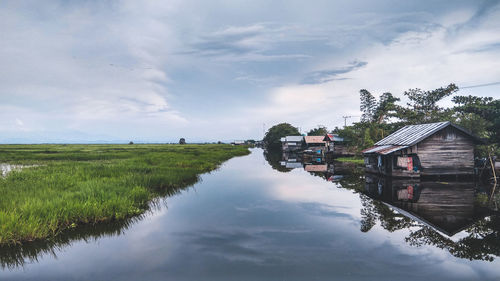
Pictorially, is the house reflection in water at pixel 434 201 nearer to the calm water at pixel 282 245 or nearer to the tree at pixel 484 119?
the calm water at pixel 282 245

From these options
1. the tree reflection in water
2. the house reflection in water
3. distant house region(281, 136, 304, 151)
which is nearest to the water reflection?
the tree reflection in water

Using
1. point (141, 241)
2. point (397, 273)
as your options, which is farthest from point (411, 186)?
point (141, 241)

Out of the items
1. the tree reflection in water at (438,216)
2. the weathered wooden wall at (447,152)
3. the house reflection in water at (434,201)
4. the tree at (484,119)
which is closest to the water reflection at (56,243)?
the tree reflection in water at (438,216)

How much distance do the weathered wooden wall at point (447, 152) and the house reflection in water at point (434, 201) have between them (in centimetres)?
174

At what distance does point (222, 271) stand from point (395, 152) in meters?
18.4

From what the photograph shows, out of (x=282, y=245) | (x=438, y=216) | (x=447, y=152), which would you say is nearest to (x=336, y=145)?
(x=447, y=152)

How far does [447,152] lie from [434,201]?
896cm

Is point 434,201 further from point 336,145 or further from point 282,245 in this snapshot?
point 336,145

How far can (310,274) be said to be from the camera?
20.0 feet

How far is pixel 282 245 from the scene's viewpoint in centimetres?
781

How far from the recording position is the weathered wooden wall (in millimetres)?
19031

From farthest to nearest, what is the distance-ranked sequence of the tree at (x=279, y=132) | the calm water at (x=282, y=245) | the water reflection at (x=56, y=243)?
1. the tree at (x=279, y=132)
2. the water reflection at (x=56, y=243)
3. the calm water at (x=282, y=245)

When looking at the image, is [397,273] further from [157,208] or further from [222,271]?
[157,208]

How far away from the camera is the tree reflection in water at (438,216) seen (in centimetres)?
771
